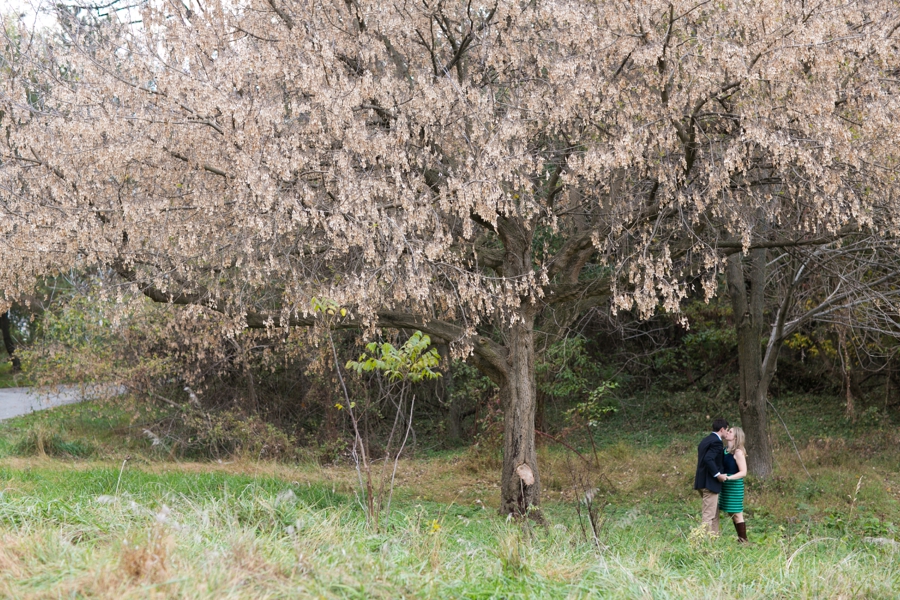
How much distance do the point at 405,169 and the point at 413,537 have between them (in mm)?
3753

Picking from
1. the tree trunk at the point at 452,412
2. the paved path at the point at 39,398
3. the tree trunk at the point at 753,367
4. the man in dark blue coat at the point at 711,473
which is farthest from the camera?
the tree trunk at the point at 452,412

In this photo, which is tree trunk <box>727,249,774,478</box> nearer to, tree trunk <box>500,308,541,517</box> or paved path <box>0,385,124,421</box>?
tree trunk <box>500,308,541,517</box>

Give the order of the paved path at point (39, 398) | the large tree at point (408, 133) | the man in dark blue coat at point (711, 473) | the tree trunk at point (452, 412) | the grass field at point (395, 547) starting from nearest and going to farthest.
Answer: the grass field at point (395, 547) → the large tree at point (408, 133) → the man in dark blue coat at point (711, 473) → the paved path at point (39, 398) → the tree trunk at point (452, 412)

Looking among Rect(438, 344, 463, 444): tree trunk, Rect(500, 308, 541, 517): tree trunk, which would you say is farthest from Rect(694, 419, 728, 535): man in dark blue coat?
Rect(438, 344, 463, 444): tree trunk

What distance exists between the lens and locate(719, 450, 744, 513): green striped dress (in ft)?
25.5

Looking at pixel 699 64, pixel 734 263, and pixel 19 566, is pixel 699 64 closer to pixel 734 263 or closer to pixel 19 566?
pixel 734 263

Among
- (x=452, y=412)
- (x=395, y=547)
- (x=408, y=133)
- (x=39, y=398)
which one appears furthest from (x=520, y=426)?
(x=39, y=398)

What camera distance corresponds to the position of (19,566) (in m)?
4.09

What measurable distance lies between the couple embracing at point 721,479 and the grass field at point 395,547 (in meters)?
0.45

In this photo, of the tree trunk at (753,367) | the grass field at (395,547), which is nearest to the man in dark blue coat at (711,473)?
the grass field at (395,547)

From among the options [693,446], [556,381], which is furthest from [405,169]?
[693,446]

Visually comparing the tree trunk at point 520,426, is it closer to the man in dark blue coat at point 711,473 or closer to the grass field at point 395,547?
the grass field at point 395,547

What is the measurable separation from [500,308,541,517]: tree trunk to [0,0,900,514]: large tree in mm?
106

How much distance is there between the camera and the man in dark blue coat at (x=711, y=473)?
7.75 m
